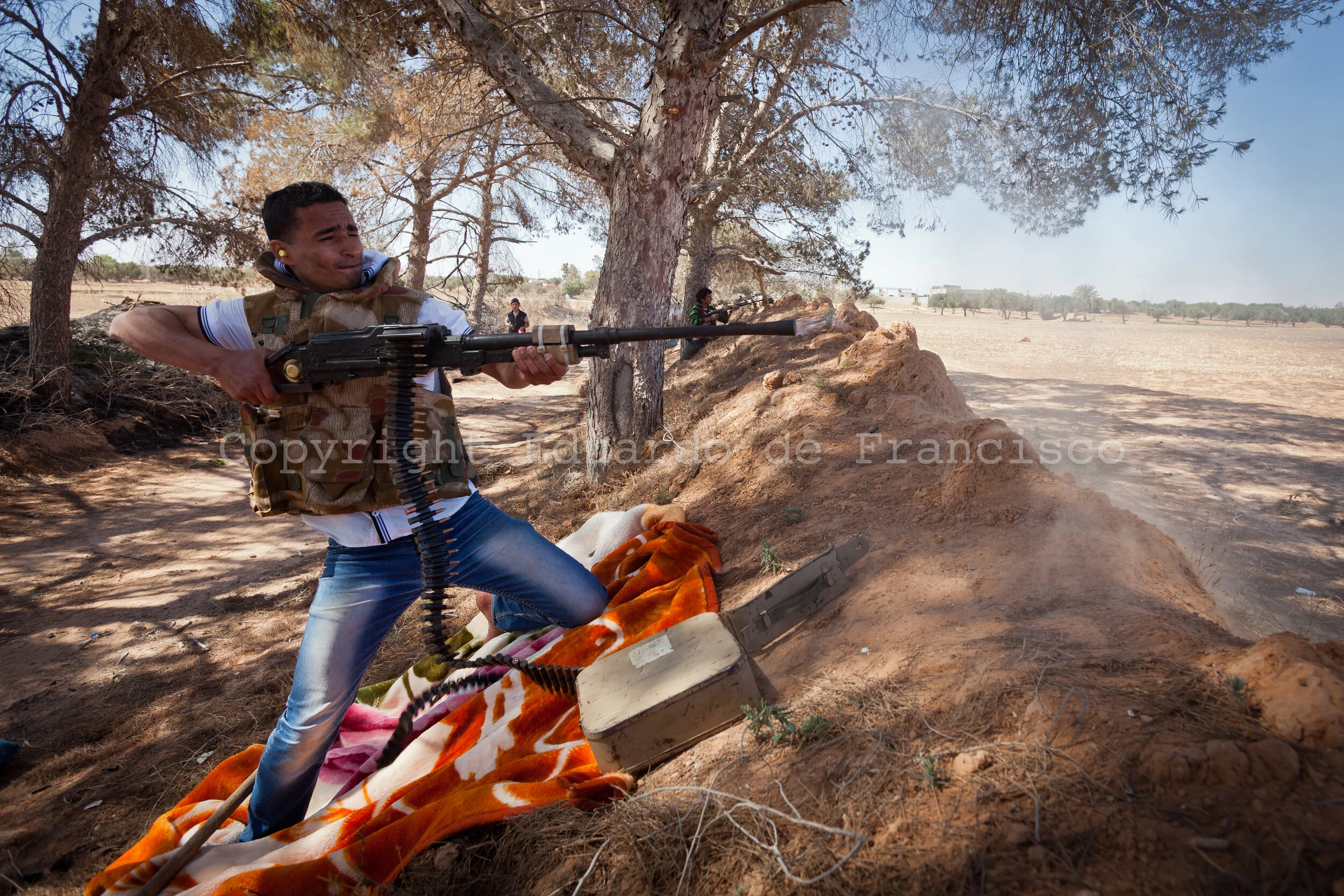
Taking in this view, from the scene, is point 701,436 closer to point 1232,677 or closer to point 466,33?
point 466,33

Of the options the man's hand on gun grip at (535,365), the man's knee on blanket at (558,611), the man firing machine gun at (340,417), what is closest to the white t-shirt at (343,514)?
the man firing machine gun at (340,417)

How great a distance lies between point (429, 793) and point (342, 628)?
75 centimetres

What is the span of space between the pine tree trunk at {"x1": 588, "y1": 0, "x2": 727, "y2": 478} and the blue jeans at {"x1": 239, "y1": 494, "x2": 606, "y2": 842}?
302 cm

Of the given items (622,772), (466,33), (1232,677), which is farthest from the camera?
(466,33)

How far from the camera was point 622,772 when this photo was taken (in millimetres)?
2314

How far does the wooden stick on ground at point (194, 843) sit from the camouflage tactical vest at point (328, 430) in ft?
3.56

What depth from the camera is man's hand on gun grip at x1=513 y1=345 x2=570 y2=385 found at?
250 centimetres

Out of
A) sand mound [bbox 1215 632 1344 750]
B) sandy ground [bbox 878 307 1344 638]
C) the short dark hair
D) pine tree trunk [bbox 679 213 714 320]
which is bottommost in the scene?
sandy ground [bbox 878 307 1344 638]

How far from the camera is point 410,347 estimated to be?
2422 millimetres

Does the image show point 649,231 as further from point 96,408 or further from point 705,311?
point 96,408

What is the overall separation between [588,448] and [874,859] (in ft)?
16.1

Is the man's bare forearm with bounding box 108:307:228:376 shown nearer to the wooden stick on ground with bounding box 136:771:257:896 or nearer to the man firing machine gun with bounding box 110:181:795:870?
the man firing machine gun with bounding box 110:181:795:870

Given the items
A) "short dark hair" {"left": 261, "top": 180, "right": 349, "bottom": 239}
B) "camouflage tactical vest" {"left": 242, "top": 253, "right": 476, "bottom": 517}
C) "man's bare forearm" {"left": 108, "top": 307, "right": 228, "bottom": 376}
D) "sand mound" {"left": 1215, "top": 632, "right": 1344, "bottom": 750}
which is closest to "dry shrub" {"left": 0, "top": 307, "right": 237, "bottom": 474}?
"man's bare forearm" {"left": 108, "top": 307, "right": 228, "bottom": 376}

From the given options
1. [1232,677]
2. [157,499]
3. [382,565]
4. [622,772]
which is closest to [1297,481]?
[1232,677]
